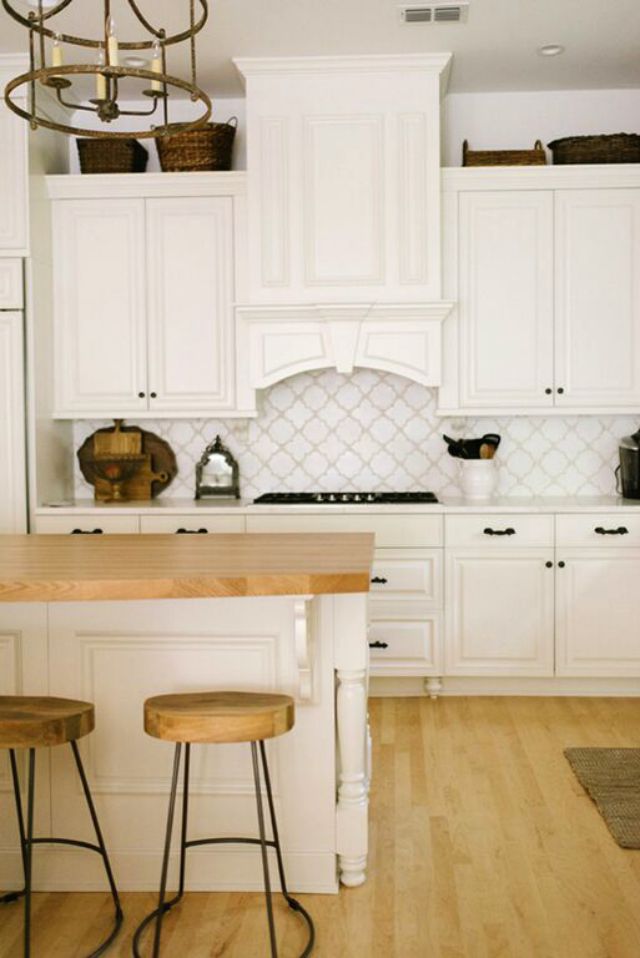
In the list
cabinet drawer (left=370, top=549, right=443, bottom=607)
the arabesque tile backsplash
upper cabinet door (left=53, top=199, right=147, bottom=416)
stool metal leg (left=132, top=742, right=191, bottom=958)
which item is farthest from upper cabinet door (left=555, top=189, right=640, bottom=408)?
stool metal leg (left=132, top=742, right=191, bottom=958)

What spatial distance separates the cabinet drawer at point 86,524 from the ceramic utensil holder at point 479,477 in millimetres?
1573

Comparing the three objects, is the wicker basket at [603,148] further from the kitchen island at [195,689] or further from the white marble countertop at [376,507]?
the kitchen island at [195,689]

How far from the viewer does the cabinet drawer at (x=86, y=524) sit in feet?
15.6

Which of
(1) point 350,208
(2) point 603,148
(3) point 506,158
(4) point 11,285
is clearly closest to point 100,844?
(4) point 11,285

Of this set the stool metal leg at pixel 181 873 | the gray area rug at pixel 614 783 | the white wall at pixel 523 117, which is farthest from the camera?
the white wall at pixel 523 117

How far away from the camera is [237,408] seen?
4918 millimetres

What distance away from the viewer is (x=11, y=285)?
4680 millimetres

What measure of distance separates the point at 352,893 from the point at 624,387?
2.86m

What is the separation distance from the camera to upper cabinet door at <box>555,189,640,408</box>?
4766 millimetres

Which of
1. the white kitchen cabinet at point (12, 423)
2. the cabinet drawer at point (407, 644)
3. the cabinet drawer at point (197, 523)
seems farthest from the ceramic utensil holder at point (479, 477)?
the white kitchen cabinet at point (12, 423)

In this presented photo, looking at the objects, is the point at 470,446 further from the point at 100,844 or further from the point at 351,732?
the point at 100,844

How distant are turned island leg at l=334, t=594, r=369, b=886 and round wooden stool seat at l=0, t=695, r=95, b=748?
662 mm

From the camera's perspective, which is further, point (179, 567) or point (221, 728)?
point (179, 567)

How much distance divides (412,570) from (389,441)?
824 millimetres
